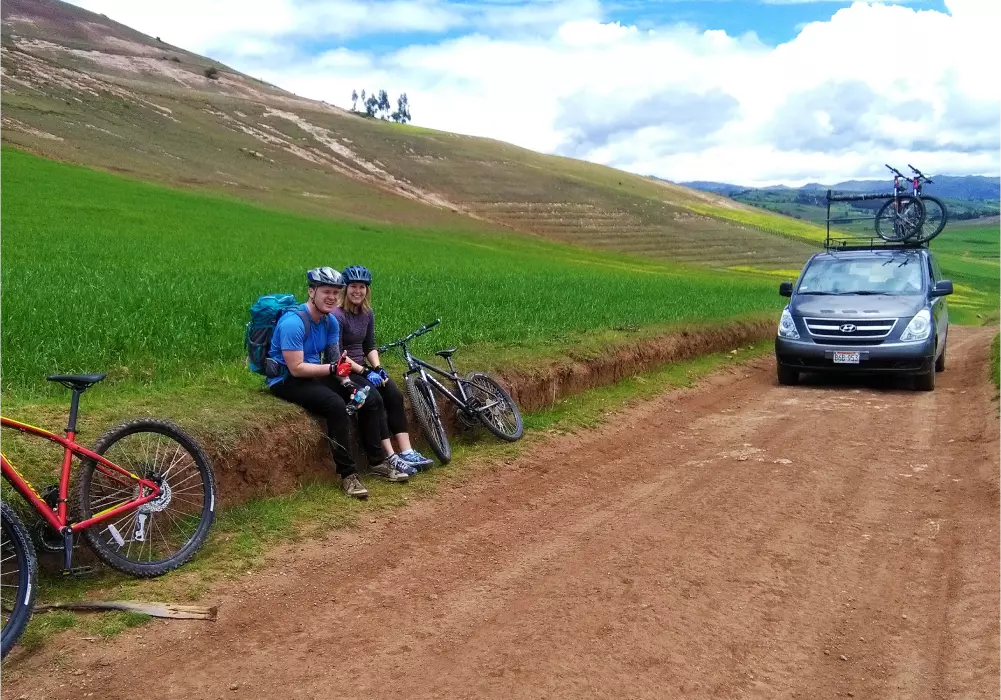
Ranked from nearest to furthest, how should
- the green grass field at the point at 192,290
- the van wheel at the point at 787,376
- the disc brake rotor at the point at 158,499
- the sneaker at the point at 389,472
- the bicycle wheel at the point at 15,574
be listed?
the bicycle wheel at the point at 15,574 → the disc brake rotor at the point at 158,499 → the sneaker at the point at 389,472 → the green grass field at the point at 192,290 → the van wheel at the point at 787,376

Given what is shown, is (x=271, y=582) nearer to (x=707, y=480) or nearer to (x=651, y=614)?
(x=651, y=614)

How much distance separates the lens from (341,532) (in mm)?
6180

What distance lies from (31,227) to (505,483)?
834 inches

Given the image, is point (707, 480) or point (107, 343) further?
point (107, 343)

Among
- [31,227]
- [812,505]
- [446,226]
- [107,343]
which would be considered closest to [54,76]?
[446,226]

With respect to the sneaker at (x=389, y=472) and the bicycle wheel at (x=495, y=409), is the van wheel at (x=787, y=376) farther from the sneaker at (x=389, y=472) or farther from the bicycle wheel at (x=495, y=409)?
the sneaker at (x=389, y=472)

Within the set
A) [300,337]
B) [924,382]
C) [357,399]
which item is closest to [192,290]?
[300,337]

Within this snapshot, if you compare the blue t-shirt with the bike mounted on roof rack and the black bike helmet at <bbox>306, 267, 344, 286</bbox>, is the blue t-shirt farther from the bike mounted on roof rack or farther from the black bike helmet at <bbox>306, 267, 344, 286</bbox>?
the bike mounted on roof rack

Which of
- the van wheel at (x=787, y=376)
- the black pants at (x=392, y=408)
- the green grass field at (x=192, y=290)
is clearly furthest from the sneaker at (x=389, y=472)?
the van wheel at (x=787, y=376)

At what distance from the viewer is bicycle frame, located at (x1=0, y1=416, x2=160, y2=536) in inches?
181

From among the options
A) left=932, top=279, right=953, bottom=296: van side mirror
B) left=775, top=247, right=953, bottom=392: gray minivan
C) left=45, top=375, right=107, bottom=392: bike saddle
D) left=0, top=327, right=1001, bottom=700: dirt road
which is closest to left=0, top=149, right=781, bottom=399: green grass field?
left=45, top=375, right=107, bottom=392: bike saddle

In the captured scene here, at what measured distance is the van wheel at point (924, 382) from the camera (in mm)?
12411

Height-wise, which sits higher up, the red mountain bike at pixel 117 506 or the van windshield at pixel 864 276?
the van windshield at pixel 864 276

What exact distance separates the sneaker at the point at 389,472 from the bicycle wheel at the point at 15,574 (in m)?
3.36
